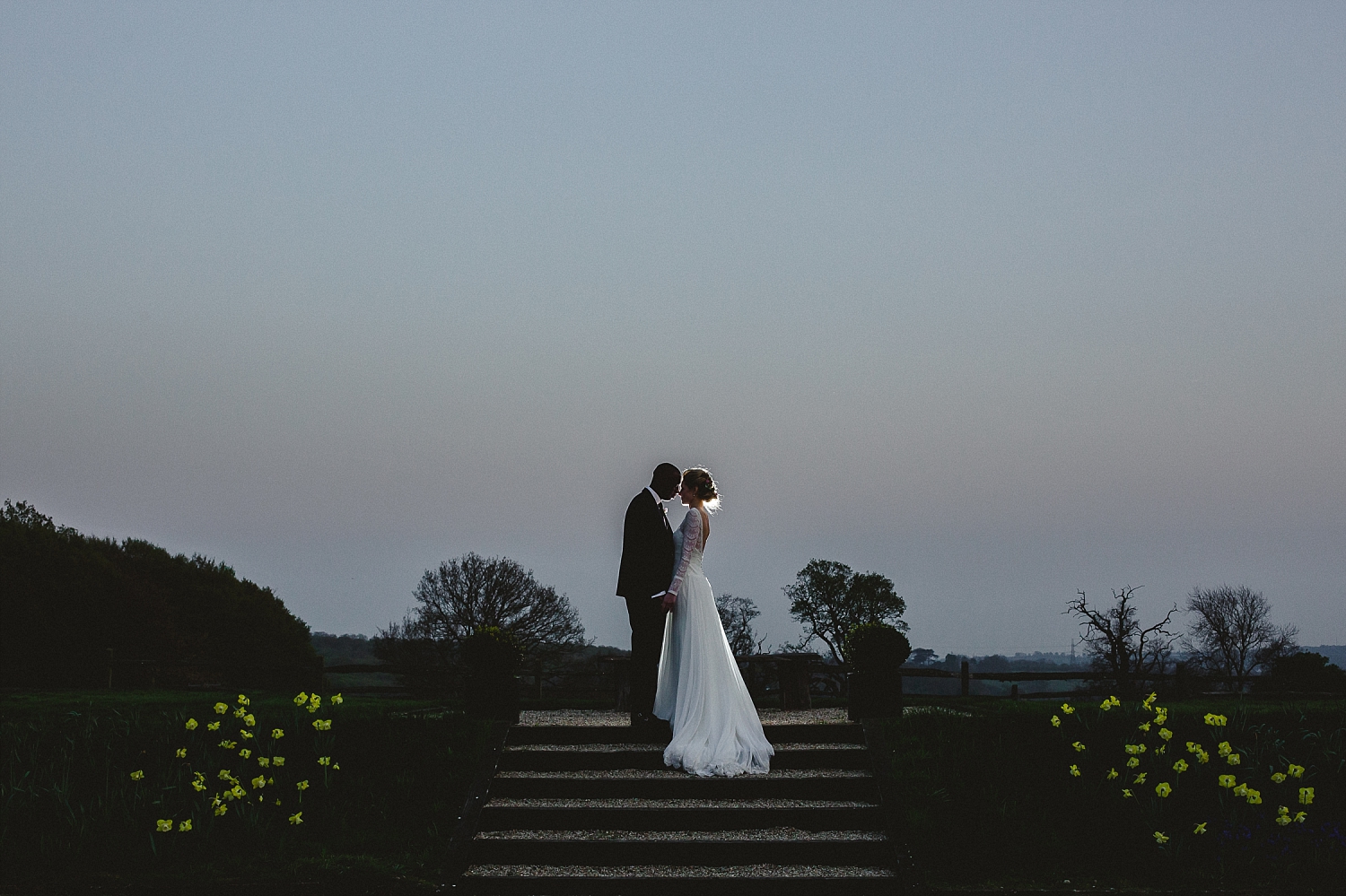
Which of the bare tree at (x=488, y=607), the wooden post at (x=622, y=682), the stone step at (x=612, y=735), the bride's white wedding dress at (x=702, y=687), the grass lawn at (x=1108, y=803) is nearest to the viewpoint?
the grass lawn at (x=1108, y=803)

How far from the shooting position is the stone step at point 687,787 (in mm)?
10242

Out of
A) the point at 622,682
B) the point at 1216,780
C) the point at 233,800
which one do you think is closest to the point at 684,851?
the point at 233,800

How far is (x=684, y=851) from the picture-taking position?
916 cm

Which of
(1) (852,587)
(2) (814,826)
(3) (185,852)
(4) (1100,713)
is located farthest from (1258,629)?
(3) (185,852)

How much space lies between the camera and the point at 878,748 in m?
11.0

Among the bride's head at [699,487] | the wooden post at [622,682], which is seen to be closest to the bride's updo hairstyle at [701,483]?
the bride's head at [699,487]

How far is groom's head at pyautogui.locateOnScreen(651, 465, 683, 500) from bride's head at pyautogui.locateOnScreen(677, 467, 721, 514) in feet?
0.37

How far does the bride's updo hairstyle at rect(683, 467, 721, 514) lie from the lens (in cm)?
1066

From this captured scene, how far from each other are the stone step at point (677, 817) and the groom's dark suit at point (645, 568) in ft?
5.64

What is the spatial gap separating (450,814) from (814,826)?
11.2 feet

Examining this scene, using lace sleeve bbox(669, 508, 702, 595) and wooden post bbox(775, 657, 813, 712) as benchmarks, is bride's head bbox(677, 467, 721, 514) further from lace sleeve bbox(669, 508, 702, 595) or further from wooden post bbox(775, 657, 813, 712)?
wooden post bbox(775, 657, 813, 712)

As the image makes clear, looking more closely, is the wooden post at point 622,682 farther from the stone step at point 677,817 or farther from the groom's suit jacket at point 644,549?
the stone step at point 677,817

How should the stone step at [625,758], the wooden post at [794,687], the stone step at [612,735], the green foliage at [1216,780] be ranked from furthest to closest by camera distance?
the wooden post at [794,687] → the stone step at [612,735] → the stone step at [625,758] → the green foliage at [1216,780]

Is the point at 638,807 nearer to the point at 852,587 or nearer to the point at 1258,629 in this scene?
the point at 852,587
